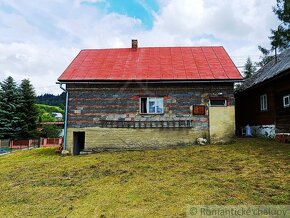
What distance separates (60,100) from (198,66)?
302 feet

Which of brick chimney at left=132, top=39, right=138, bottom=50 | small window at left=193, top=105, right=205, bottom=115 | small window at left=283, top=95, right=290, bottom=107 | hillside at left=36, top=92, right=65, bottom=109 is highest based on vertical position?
hillside at left=36, top=92, right=65, bottom=109

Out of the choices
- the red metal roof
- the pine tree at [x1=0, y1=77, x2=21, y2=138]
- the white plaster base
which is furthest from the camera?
the pine tree at [x1=0, y1=77, x2=21, y2=138]

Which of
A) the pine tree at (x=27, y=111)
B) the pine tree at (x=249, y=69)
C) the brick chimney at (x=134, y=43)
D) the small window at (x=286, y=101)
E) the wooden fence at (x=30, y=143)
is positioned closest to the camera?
the small window at (x=286, y=101)

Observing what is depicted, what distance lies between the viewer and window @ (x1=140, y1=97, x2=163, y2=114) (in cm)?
1461

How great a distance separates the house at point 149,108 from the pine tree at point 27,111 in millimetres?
17102

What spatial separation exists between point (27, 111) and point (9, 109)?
1.82 metres

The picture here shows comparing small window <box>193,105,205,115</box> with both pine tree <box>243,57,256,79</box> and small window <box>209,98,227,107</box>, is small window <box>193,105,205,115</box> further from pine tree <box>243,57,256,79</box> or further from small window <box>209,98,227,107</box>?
pine tree <box>243,57,256,79</box>

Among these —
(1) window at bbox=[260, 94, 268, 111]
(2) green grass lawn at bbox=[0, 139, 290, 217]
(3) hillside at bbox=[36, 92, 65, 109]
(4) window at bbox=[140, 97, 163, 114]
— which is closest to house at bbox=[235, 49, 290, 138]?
(1) window at bbox=[260, 94, 268, 111]

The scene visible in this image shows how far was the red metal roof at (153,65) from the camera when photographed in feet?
48.6

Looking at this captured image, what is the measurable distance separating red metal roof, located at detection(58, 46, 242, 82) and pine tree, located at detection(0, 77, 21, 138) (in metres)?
15.1

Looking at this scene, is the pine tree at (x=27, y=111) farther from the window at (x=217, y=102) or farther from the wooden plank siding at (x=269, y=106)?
the window at (x=217, y=102)

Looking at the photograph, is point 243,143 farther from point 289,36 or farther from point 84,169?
point 289,36

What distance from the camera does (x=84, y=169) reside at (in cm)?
1058

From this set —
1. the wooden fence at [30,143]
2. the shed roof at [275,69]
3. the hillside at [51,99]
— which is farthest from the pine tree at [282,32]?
the hillside at [51,99]
